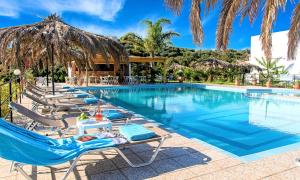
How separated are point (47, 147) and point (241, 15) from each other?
4.72 m

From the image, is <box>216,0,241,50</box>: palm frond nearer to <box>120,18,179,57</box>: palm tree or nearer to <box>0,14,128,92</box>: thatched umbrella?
<box>0,14,128,92</box>: thatched umbrella

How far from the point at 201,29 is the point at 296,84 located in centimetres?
1659

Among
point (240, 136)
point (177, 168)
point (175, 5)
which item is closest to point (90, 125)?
point (177, 168)

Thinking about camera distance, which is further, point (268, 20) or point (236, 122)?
point (236, 122)

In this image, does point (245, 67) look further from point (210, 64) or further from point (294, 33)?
point (294, 33)

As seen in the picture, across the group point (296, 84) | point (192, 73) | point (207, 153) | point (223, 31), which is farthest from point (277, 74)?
point (207, 153)

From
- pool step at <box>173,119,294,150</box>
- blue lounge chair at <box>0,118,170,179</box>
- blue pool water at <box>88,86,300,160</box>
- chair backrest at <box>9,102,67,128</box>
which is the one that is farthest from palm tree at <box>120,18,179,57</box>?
blue lounge chair at <box>0,118,170,179</box>

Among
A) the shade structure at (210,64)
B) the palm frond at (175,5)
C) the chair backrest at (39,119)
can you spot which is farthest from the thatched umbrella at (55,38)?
the shade structure at (210,64)

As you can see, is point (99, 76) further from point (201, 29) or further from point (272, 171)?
point (272, 171)

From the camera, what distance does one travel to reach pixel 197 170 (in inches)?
148

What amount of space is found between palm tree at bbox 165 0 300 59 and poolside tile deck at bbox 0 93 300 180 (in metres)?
2.20

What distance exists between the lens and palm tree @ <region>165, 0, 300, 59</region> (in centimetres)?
461

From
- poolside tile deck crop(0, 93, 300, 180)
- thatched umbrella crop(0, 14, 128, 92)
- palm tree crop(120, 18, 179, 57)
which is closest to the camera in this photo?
poolside tile deck crop(0, 93, 300, 180)

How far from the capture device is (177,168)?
12.6 feet
